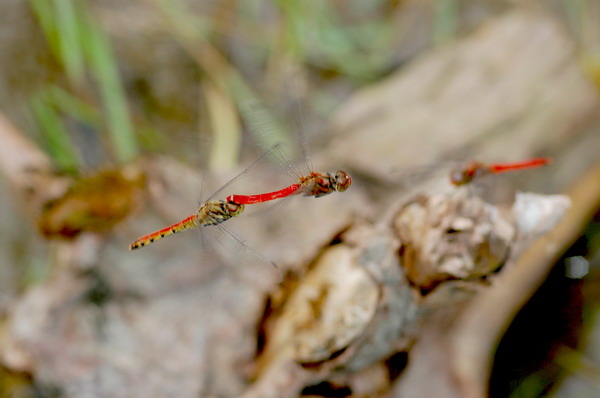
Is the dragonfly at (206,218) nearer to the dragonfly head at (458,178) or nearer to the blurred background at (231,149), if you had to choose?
the blurred background at (231,149)

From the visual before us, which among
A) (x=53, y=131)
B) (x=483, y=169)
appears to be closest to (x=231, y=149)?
(x=53, y=131)

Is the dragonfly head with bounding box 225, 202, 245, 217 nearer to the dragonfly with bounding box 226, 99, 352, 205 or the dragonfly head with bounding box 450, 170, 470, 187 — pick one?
the dragonfly with bounding box 226, 99, 352, 205

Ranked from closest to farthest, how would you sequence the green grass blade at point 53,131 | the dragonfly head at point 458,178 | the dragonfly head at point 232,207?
the dragonfly head at point 232,207
the dragonfly head at point 458,178
the green grass blade at point 53,131

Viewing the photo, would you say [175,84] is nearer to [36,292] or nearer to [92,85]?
[92,85]

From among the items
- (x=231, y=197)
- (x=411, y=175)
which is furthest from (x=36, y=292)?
(x=411, y=175)

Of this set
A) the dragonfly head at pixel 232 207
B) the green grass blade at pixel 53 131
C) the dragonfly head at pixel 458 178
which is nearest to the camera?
the dragonfly head at pixel 232 207

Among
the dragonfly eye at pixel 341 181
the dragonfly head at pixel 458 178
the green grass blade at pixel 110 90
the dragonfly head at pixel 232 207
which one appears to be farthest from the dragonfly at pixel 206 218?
the green grass blade at pixel 110 90
